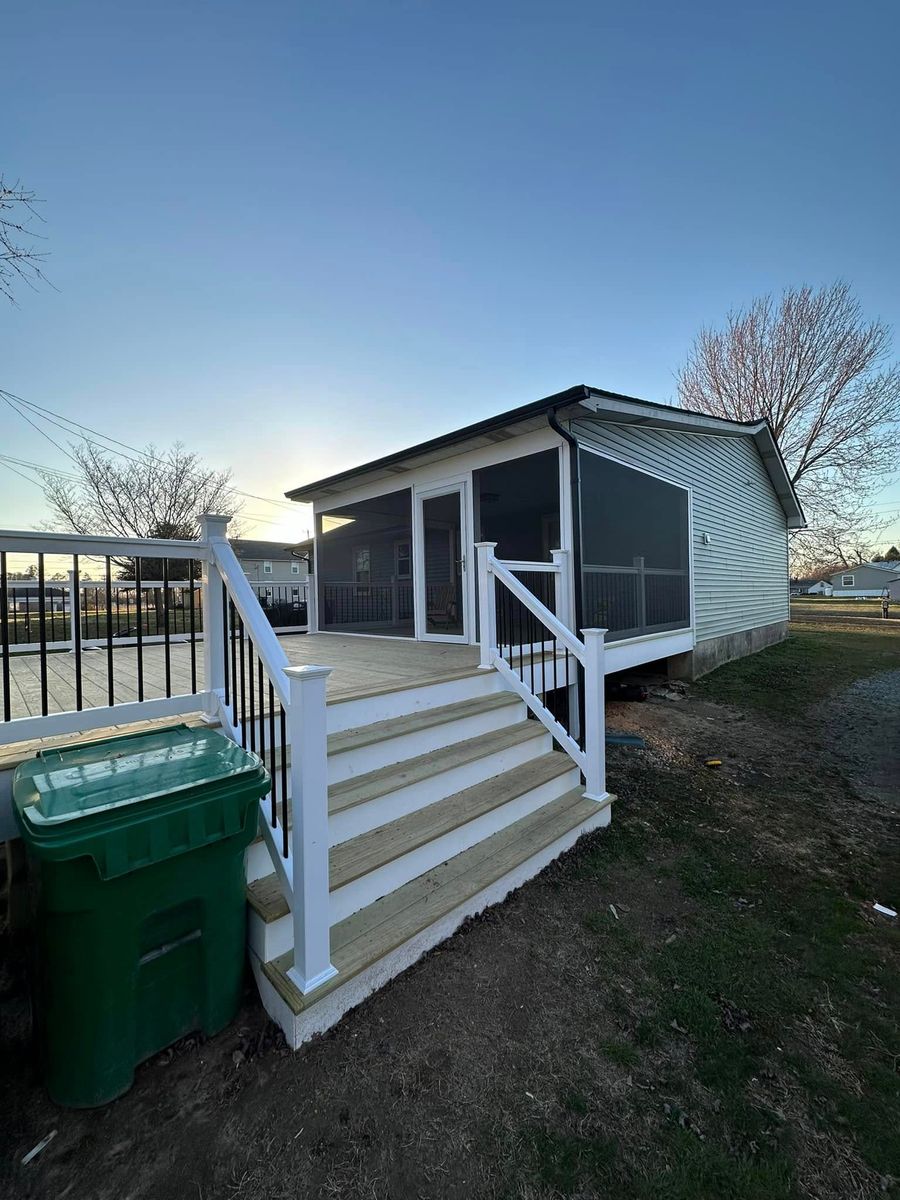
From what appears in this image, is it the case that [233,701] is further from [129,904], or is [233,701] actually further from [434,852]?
[434,852]

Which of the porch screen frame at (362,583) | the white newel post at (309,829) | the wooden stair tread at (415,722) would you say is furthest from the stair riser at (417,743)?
the porch screen frame at (362,583)

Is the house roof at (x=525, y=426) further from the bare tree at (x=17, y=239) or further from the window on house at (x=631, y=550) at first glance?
the bare tree at (x=17, y=239)

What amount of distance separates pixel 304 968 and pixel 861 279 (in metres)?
23.6

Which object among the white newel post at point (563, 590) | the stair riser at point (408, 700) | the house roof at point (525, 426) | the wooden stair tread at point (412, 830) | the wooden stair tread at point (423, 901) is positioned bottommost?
the wooden stair tread at point (423, 901)

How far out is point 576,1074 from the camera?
5.65 feet

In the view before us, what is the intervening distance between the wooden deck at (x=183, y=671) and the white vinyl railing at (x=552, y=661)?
392 millimetres

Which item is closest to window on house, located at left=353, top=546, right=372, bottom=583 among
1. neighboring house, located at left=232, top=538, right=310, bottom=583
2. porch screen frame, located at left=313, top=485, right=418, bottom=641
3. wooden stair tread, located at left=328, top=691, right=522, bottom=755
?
porch screen frame, located at left=313, top=485, right=418, bottom=641

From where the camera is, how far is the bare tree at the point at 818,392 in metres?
16.6

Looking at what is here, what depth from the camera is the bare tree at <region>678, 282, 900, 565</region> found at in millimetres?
16609

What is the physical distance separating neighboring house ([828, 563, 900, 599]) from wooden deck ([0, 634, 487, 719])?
57.5 m

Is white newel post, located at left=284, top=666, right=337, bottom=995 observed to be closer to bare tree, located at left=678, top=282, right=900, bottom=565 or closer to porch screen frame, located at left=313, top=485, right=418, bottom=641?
porch screen frame, located at left=313, top=485, right=418, bottom=641

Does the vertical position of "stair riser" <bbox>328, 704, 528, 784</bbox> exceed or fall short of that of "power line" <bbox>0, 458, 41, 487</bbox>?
it falls short

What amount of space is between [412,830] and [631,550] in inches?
244

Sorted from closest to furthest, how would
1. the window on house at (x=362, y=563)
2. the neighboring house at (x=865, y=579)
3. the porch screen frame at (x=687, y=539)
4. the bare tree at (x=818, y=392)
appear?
1. the porch screen frame at (x=687, y=539)
2. the window on house at (x=362, y=563)
3. the bare tree at (x=818, y=392)
4. the neighboring house at (x=865, y=579)
